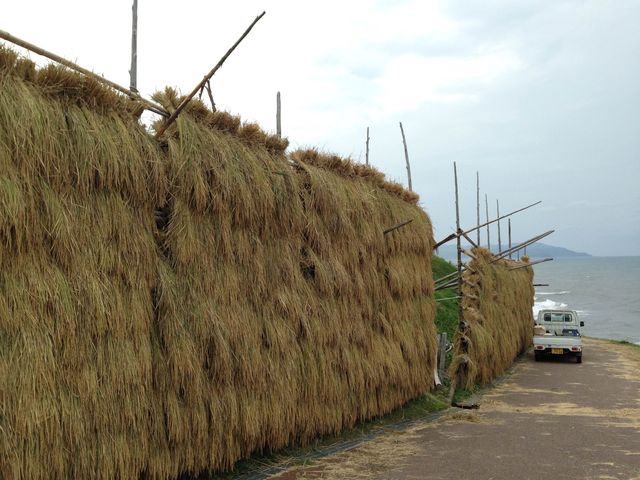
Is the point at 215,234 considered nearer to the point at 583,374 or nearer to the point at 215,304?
the point at 215,304

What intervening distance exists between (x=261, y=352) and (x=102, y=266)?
6.62 ft

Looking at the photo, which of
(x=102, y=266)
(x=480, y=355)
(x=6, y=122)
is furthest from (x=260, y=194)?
(x=480, y=355)

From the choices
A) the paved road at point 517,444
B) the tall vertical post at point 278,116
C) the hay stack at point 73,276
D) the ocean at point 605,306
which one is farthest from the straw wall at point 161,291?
the ocean at point 605,306

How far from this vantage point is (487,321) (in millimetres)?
13102

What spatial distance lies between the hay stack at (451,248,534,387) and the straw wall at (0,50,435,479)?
4315 mm

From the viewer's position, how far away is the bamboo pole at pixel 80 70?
13.7ft

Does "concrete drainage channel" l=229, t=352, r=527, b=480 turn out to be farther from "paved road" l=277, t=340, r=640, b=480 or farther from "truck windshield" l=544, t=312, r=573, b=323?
"truck windshield" l=544, t=312, r=573, b=323

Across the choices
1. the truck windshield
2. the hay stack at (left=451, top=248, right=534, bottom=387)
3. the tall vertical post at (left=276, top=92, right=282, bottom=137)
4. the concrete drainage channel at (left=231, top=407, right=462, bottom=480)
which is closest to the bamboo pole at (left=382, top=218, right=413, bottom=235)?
the tall vertical post at (left=276, top=92, right=282, bottom=137)

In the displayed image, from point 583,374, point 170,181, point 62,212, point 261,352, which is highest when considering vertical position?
A: point 170,181

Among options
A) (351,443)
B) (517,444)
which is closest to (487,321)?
(517,444)

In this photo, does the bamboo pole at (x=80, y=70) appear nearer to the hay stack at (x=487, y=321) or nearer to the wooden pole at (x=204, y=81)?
the wooden pole at (x=204, y=81)

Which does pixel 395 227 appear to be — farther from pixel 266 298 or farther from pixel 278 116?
pixel 266 298

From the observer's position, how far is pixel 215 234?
17.9 feet

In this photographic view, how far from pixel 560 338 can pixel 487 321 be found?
543cm
